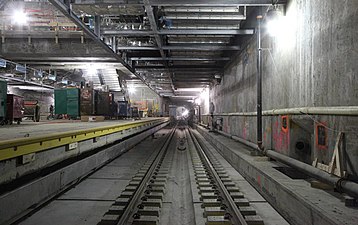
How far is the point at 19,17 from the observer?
12.1 meters

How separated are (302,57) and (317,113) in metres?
1.33

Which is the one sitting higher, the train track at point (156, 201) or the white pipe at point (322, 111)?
the white pipe at point (322, 111)

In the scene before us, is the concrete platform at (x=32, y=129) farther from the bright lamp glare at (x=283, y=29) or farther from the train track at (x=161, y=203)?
the bright lamp glare at (x=283, y=29)

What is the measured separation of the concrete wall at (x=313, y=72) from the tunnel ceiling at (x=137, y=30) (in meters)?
1.27

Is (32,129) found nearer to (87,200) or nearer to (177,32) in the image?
(87,200)

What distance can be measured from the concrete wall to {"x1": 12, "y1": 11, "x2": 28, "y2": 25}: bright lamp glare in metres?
11.6

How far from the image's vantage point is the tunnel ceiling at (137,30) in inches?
251

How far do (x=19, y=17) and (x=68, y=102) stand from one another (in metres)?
4.77

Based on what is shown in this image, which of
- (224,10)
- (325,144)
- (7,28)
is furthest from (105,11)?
(7,28)

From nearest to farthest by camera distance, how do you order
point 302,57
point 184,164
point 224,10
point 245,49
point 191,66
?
1. point 302,57
2. point 224,10
3. point 184,164
4. point 245,49
5. point 191,66

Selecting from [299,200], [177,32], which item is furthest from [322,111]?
[177,32]

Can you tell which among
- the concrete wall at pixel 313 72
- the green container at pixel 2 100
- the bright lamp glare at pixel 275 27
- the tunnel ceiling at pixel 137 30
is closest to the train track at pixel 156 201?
the concrete wall at pixel 313 72

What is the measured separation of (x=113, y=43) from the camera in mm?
9641

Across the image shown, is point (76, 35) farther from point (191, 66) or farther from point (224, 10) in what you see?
point (224, 10)
